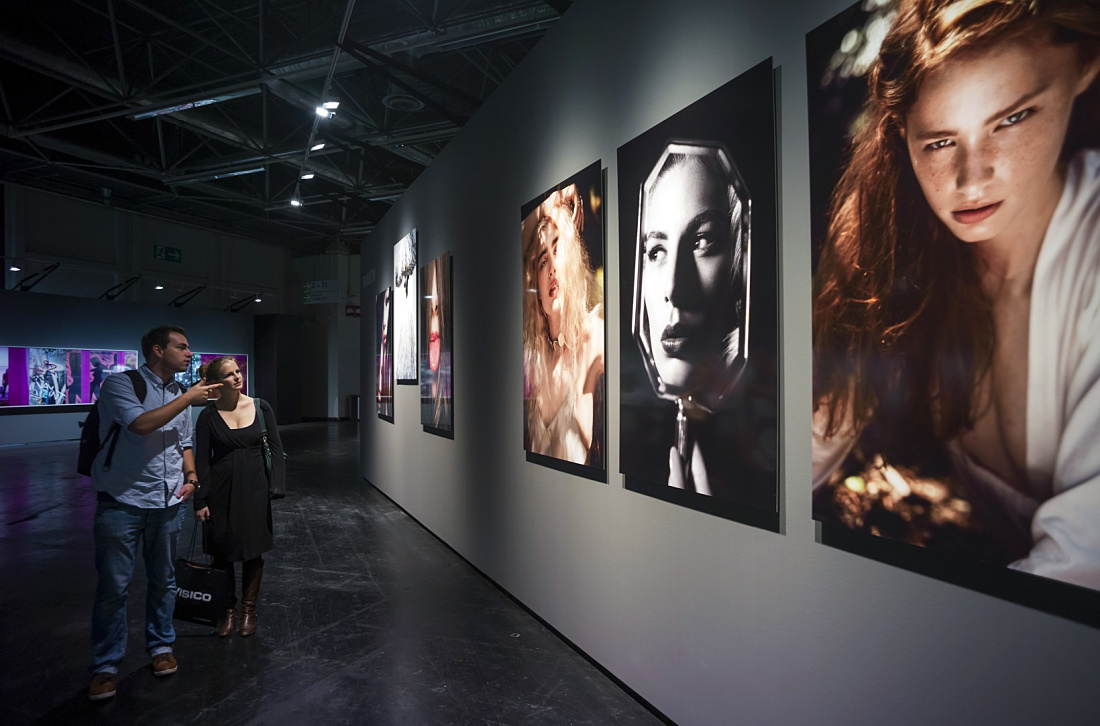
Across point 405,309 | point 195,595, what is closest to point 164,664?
point 195,595

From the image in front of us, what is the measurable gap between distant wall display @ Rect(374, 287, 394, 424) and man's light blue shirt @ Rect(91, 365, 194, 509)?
187 inches

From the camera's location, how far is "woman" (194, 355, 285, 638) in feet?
12.6

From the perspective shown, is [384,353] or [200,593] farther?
[384,353]

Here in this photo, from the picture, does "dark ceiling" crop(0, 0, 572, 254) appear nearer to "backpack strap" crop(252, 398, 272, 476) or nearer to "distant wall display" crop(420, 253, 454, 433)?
"distant wall display" crop(420, 253, 454, 433)

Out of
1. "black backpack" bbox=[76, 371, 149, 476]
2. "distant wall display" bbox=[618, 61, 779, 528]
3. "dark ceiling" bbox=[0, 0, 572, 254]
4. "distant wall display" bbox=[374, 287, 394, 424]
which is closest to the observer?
"distant wall display" bbox=[618, 61, 779, 528]

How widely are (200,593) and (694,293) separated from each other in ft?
11.0

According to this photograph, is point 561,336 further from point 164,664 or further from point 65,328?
point 65,328

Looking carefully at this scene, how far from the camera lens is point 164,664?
3396mm

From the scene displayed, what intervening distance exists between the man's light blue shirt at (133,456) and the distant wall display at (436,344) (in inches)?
103

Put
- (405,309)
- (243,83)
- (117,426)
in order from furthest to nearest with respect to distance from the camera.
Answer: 1. (243,83)
2. (405,309)
3. (117,426)

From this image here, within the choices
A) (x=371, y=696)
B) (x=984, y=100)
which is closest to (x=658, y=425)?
(x=984, y=100)

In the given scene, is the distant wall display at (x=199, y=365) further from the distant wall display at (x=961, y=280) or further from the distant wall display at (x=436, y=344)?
the distant wall display at (x=961, y=280)

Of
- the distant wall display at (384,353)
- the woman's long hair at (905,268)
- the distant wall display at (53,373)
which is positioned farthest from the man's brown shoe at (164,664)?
the distant wall display at (53,373)

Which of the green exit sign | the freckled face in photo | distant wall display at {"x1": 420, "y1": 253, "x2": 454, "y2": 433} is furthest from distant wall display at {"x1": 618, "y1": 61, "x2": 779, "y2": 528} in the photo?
the green exit sign
